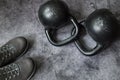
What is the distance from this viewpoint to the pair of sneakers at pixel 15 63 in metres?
1.19

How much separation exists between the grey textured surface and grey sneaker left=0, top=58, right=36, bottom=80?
2.4 inches

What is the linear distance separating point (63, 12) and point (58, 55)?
28 centimetres

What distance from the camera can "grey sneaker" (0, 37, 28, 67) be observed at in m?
1.25

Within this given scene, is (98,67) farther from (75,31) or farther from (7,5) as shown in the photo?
(7,5)

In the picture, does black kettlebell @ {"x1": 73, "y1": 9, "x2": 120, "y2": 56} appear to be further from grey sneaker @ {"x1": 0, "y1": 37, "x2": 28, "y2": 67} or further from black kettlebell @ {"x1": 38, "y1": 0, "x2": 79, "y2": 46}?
grey sneaker @ {"x1": 0, "y1": 37, "x2": 28, "y2": 67}

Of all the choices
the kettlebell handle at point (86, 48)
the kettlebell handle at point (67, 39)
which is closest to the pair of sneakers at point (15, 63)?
the kettlebell handle at point (67, 39)

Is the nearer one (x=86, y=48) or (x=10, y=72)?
(x=10, y=72)

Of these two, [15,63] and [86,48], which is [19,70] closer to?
[15,63]

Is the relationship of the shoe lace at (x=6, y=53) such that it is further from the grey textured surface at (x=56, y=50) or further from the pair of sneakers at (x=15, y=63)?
the grey textured surface at (x=56, y=50)

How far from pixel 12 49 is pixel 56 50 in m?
0.28

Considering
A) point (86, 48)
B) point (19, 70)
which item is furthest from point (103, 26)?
point (19, 70)

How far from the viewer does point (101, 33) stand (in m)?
1.19

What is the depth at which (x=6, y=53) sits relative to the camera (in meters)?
1.26

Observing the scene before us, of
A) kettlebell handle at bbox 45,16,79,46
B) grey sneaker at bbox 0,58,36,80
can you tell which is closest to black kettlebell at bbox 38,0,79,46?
kettlebell handle at bbox 45,16,79,46
